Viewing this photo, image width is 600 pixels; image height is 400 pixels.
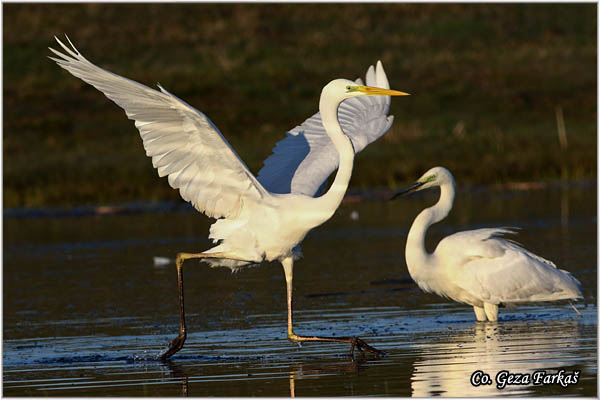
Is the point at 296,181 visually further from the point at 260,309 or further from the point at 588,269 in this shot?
the point at 588,269

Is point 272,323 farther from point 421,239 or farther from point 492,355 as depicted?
point 492,355

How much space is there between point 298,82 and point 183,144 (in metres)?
27.6

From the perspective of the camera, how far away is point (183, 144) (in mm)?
9320

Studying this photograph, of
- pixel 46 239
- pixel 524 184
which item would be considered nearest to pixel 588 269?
pixel 46 239

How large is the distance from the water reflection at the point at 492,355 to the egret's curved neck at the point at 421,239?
764 mm

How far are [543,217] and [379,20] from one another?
26.9m

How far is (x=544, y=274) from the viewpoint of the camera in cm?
1033

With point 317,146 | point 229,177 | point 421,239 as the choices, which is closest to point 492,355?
point 421,239

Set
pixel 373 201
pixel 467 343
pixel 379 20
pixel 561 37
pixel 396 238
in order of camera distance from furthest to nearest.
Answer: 1. pixel 379 20
2. pixel 561 37
3. pixel 373 201
4. pixel 396 238
5. pixel 467 343

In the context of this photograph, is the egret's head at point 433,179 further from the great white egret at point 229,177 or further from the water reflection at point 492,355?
the water reflection at point 492,355

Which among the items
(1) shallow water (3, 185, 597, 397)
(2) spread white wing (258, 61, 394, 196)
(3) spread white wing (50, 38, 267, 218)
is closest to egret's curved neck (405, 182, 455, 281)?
(1) shallow water (3, 185, 597, 397)

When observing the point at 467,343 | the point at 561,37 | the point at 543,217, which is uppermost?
the point at 561,37

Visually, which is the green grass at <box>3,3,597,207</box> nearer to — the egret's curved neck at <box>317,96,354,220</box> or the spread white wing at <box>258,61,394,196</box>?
the spread white wing at <box>258,61,394,196</box>

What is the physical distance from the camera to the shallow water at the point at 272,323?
26.2 ft
